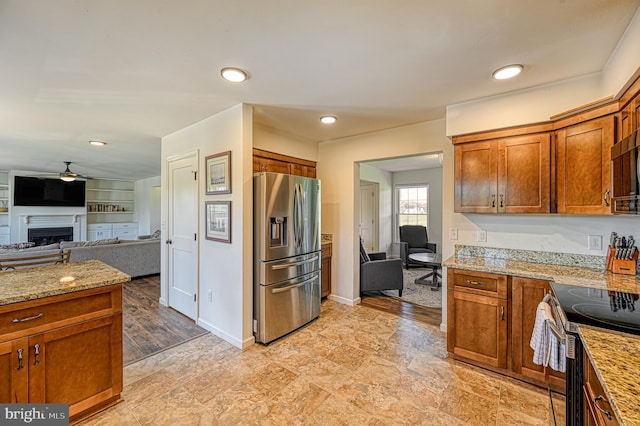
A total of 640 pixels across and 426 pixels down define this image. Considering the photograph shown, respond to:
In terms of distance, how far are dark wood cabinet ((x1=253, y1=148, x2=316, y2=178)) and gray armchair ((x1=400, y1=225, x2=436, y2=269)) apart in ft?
10.5

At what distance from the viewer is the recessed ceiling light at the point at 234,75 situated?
1982mm

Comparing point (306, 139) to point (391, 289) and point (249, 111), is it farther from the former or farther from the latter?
point (391, 289)

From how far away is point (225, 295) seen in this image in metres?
2.84

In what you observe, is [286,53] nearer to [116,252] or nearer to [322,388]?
[322,388]

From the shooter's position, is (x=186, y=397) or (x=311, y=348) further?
(x=311, y=348)

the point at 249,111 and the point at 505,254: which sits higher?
the point at 249,111

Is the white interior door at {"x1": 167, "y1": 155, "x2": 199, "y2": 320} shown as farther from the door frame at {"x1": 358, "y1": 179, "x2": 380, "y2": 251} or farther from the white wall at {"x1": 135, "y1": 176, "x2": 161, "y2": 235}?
the white wall at {"x1": 135, "y1": 176, "x2": 161, "y2": 235}

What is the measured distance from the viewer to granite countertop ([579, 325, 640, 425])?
2.33 feet

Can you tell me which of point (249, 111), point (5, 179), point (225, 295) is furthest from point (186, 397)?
point (5, 179)

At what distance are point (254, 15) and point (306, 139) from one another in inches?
98.4

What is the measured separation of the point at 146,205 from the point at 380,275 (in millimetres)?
7806

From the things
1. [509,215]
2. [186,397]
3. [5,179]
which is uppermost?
[5,179]

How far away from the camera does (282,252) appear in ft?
9.32

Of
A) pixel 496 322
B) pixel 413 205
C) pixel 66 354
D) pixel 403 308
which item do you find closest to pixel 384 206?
pixel 413 205
